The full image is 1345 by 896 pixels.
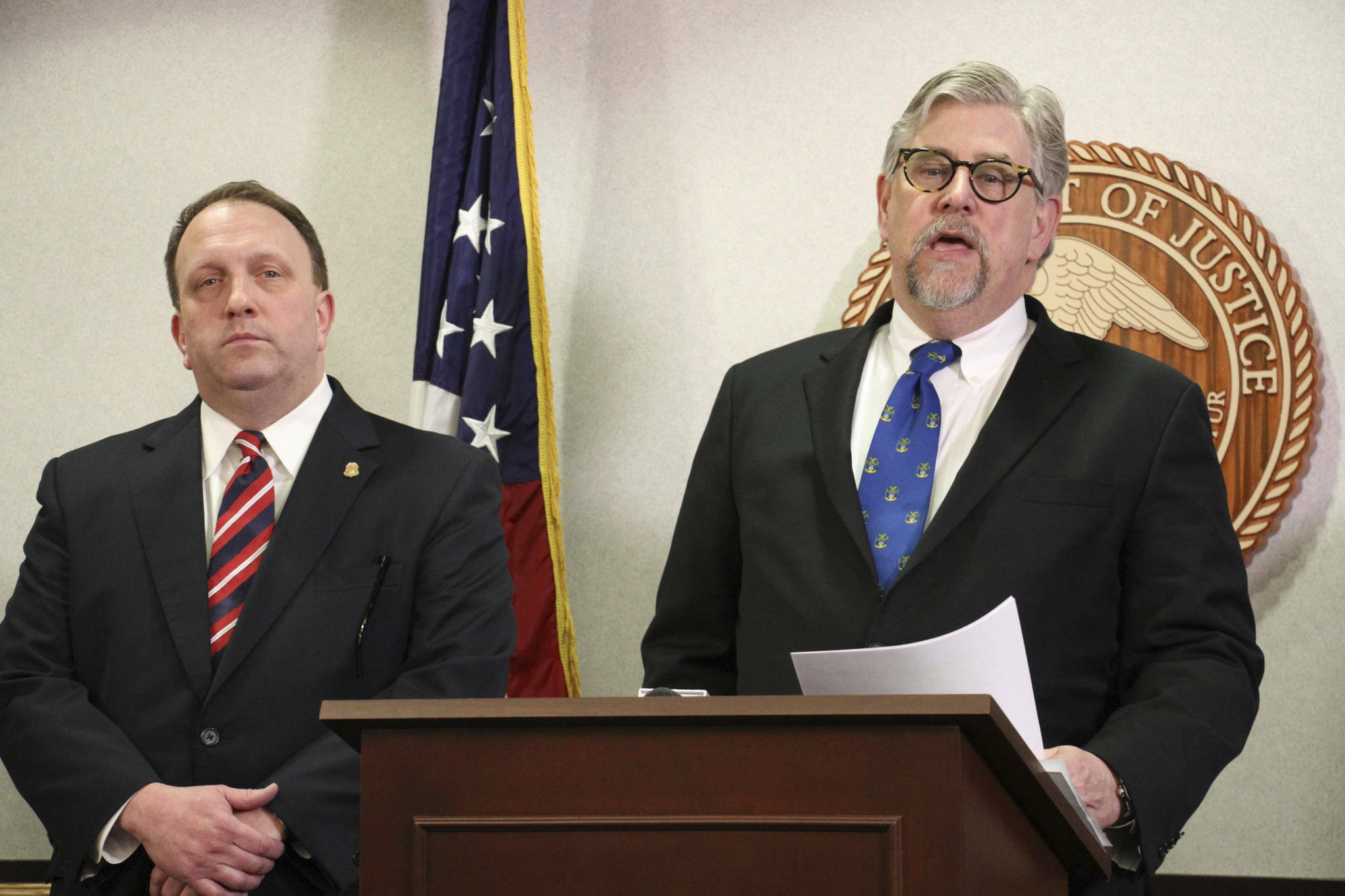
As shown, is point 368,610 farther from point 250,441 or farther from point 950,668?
point 950,668

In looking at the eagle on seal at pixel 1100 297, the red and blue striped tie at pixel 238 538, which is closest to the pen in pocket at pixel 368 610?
the red and blue striped tie at pixel 238 538

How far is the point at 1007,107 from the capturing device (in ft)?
6.79

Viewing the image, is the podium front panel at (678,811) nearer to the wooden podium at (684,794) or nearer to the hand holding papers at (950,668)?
the wooden podium at (684,794)

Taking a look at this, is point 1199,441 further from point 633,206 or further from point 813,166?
point 633,206

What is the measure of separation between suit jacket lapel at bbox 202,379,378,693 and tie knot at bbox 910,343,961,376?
934 millimetres

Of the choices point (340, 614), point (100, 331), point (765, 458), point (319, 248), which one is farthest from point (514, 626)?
point (100, 331)

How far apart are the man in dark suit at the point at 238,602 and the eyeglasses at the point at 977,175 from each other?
0.91m

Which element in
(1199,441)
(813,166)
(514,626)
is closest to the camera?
(1199,441)

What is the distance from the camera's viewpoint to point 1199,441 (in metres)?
1.92

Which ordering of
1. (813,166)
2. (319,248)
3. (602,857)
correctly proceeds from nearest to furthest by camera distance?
(602,857)
(319,248)
(813,166)

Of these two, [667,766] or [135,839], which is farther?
[135,839]

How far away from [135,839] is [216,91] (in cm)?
229

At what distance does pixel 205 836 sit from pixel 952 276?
1369 mm

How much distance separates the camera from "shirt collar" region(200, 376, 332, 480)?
7.45ft
